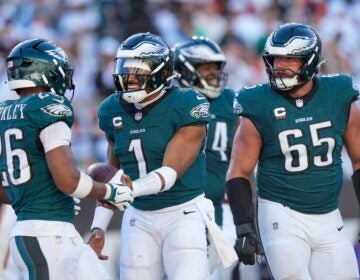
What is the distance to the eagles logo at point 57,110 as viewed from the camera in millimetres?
5391

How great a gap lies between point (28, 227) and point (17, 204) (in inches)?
6.5

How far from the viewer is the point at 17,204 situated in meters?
5.61

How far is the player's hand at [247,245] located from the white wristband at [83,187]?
3.53 ft

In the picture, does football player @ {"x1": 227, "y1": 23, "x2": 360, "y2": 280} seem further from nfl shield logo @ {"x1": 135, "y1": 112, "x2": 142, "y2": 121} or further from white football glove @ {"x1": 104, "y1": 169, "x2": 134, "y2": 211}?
white football glove @ {"x1": 104, "y1": 169, "x2": 134, "y2": 211}

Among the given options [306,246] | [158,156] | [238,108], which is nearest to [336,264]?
[306,246]

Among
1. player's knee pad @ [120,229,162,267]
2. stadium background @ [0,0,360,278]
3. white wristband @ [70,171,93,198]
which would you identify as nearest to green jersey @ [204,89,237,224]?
player's knee pad @ [120,229,162,267]

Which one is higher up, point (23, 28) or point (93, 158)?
point (23, 28)

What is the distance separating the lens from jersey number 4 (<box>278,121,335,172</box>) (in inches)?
242

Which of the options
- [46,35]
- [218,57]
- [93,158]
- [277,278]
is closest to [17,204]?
[277,278]

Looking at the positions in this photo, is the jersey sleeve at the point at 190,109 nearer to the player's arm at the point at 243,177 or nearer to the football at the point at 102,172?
the player's arm at the point at 243,177

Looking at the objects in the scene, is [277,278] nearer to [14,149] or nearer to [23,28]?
[14,149]

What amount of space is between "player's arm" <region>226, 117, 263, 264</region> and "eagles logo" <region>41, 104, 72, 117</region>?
1.24m

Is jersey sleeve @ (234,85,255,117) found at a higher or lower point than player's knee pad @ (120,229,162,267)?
higher

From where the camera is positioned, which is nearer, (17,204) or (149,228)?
(17,204)
